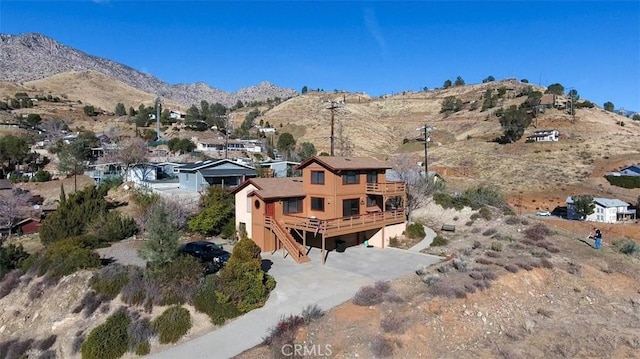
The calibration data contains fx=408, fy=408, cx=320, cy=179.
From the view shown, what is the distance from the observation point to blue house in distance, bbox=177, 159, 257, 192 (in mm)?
39219

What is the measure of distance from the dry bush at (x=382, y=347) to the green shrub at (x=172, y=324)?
25.3ft

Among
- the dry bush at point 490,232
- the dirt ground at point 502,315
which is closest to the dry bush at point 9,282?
the dirt ground at point 502,315

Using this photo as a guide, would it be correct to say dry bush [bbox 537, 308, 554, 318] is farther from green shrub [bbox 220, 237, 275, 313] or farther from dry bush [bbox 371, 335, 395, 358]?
green shrub [bbox 220, 237, 275, 313]

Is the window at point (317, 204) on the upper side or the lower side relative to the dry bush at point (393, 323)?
upper

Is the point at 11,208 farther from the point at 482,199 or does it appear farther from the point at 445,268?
the point at 482,199

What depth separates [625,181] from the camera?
54.8m

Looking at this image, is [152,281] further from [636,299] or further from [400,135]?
[400,135]

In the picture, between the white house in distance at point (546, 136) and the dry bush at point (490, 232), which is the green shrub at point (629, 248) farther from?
the white house in distance at point (546, 136)

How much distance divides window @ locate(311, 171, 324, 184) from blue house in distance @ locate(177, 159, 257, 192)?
14.2 m

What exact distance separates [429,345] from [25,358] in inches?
649

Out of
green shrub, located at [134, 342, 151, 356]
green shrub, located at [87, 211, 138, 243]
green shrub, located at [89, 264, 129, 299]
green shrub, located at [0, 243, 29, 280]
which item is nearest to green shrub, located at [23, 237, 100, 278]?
green shrub, located at [0, 243, 29, 280]

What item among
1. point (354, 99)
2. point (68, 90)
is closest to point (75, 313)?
point (354, 99)

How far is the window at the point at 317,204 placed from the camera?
27.9 metres

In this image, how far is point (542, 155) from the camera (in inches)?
2704
